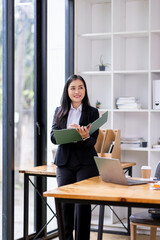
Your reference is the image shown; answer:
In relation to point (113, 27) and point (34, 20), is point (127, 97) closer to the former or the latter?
point (113, 27)

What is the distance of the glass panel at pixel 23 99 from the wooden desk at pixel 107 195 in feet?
4.64

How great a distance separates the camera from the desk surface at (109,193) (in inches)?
105

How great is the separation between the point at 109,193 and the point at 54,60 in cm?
251

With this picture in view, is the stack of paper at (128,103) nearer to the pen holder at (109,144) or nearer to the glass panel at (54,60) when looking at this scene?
the pen holder at (109,144)

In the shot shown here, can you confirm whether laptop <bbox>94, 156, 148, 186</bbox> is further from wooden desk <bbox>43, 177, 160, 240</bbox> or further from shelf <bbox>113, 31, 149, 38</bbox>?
shelf <bbox>113, 31, 149, 38</bbox>

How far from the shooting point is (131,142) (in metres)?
5.02

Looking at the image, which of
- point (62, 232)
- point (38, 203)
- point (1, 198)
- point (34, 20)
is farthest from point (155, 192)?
point (34, 20)

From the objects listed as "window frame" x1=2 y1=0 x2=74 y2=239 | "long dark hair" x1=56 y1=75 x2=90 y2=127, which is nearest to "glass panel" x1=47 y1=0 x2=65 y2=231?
"window frame" x1=2 y1=0 x2=74 y2=239

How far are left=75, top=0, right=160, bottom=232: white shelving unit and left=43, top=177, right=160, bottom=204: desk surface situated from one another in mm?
1883

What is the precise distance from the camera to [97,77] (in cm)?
544

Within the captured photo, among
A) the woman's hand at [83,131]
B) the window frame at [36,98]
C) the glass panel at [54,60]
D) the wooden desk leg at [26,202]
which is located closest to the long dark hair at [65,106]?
the woman's hand at [83,131]

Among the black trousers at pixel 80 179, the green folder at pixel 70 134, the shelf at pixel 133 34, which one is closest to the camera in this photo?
the green folder at pixel 70 134

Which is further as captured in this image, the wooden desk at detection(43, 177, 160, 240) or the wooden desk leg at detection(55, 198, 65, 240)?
the wooden desk leg at detection(55, 198, 65, 240)

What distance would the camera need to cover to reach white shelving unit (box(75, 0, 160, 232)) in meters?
4.93
